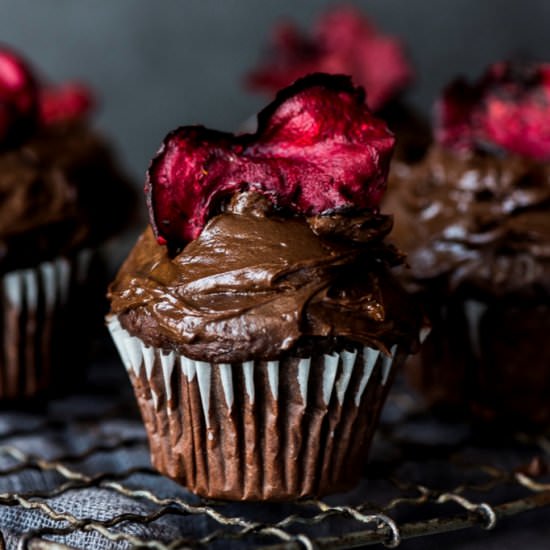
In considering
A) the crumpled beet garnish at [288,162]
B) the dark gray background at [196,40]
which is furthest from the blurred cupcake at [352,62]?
the crumpled beet garnish at [288,162]

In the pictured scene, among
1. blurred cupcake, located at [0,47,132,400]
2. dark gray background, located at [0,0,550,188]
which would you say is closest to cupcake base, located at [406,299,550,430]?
blurred cupcake, located at [0,47,132,400]

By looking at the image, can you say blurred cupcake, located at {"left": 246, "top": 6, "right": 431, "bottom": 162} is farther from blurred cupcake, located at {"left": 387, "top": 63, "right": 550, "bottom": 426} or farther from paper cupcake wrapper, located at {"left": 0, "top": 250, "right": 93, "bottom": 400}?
paper cupcake wrapper, located at {"left": 0, "top": 250, "right": 93, "bottom": 400}

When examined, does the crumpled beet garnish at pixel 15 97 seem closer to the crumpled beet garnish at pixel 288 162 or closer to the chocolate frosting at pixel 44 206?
the chocolate frosting at pixel 44 206

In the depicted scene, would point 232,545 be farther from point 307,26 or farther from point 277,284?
point 307,26

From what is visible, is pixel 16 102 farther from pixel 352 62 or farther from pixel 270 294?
pixel 352 62

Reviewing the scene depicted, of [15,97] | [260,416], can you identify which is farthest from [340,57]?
[260,416]

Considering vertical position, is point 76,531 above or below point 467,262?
below

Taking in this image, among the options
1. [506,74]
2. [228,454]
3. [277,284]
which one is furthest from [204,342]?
[506,74]
